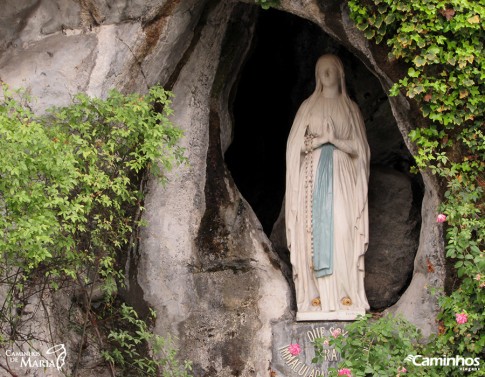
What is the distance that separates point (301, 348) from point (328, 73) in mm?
2078

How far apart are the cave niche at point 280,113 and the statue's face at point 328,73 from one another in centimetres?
85

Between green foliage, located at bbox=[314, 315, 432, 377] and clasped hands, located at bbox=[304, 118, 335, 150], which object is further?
clasped hands, located at bbox=[304, 118, 335, 150]

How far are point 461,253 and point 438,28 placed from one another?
1472mm

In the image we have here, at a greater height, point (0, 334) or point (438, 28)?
point (438, 28)

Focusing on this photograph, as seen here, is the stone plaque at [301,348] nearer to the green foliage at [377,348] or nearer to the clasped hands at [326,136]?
the green foliage at [377,348]

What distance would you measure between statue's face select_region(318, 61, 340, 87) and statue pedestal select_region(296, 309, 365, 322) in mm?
1737

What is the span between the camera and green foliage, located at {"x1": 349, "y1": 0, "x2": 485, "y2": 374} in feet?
26.7

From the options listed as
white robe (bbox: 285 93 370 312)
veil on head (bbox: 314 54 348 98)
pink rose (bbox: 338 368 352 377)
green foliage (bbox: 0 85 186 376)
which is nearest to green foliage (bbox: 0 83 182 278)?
green foliage (bbox: 0 85 186 376)

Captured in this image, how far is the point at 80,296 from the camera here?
9141 millimetres

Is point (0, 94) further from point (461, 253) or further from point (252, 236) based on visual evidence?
point (461, 253)

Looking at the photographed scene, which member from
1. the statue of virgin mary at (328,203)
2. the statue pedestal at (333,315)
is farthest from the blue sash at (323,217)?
the statue pedestal at (333,315)

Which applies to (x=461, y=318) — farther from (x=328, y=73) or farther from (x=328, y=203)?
(x=328, y=73)

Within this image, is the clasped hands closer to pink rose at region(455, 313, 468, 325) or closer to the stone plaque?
the stone plaque

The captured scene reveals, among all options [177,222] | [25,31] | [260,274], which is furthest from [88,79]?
[260,274]
